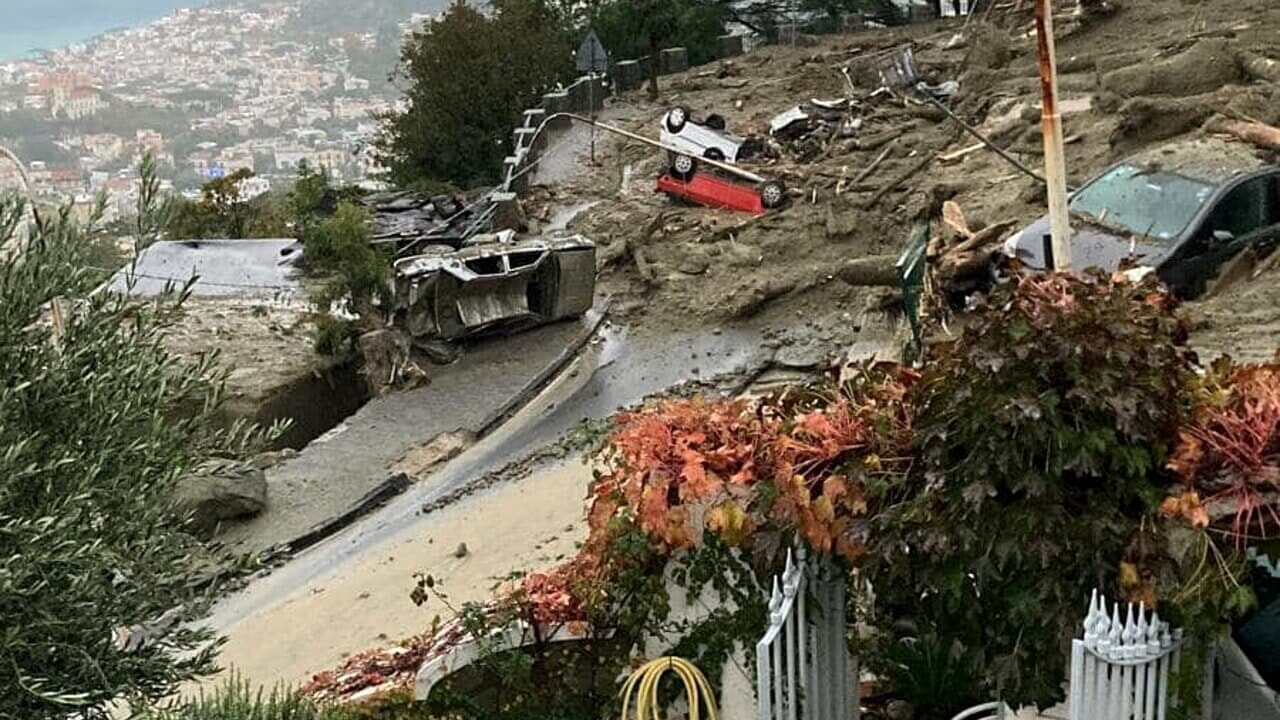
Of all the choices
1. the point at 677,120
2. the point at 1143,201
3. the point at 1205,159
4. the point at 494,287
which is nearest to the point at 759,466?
the point at 1143,201

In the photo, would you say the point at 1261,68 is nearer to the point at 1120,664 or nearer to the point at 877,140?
the point at 877,140

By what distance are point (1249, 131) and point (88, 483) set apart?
12.7 m

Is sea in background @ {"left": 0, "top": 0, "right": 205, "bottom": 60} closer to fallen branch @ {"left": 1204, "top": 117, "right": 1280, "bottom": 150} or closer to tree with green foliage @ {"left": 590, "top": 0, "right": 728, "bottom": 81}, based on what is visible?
tree with green foliage @ {"left": 590, "top": 0, "right": 728, "bottom": 81}

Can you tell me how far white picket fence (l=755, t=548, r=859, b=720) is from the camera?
5754mm

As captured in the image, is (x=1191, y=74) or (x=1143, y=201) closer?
(x=1143, y=201)

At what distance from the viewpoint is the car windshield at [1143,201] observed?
500 inches

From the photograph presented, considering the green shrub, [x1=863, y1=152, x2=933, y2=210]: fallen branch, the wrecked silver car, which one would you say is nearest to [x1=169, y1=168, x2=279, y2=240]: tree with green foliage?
the wrecked silver car

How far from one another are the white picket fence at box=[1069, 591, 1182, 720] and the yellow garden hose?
6.27ft

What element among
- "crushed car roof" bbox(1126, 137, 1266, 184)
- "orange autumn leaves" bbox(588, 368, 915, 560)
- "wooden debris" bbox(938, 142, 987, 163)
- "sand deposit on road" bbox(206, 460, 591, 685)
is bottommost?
"sand deposit on road" bbox(206, 460, 591, 685)

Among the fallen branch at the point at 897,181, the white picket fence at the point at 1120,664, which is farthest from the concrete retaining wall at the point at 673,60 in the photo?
the white picket fence at the point at 1120,664

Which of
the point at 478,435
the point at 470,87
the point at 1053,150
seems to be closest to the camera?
the point at 1053,150

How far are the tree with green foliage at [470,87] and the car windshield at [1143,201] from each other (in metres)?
21.2

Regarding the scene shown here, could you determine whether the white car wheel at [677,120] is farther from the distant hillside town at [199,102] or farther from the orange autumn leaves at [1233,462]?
the orange autumn leaves at [1233,462]

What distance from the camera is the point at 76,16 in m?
141
